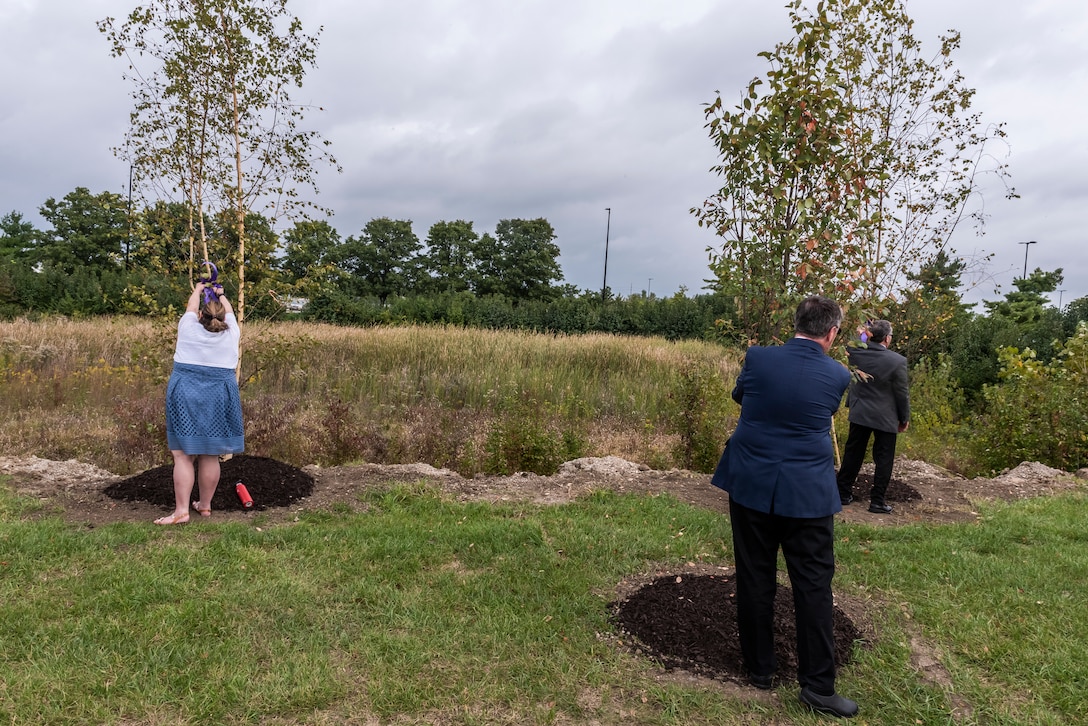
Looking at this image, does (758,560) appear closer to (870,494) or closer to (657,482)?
(657,482)

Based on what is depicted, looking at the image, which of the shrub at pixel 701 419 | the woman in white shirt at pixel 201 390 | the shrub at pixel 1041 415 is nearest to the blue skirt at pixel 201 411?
the woman in white shirt at pixel 201 390

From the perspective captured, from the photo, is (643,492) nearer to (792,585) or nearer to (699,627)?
(699,627)

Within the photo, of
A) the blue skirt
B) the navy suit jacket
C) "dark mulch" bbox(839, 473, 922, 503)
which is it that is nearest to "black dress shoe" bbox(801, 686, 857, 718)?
the navy suit jacket

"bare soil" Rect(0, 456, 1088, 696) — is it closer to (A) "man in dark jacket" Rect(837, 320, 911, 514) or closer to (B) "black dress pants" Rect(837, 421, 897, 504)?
(B) "black dress pants" Rect(837, 421, 897, 504)

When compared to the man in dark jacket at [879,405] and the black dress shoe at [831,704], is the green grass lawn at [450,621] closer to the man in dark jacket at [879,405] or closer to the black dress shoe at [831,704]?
the black dress shoe at [831,704]

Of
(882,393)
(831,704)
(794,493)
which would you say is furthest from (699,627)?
(882,393)

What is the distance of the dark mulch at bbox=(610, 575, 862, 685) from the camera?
3100mm

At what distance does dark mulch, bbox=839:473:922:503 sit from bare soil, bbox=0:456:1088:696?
0.5 inches

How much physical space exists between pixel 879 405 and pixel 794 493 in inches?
141

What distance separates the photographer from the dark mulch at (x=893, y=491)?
6.15 meters

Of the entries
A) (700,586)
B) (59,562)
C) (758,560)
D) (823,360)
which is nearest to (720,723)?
(758,560)

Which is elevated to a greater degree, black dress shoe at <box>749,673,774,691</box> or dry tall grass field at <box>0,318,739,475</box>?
dry tall grass field at <box>0,318,739,475</box>

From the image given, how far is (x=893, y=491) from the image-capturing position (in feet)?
20.6

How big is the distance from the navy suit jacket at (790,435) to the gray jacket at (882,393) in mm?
3186
